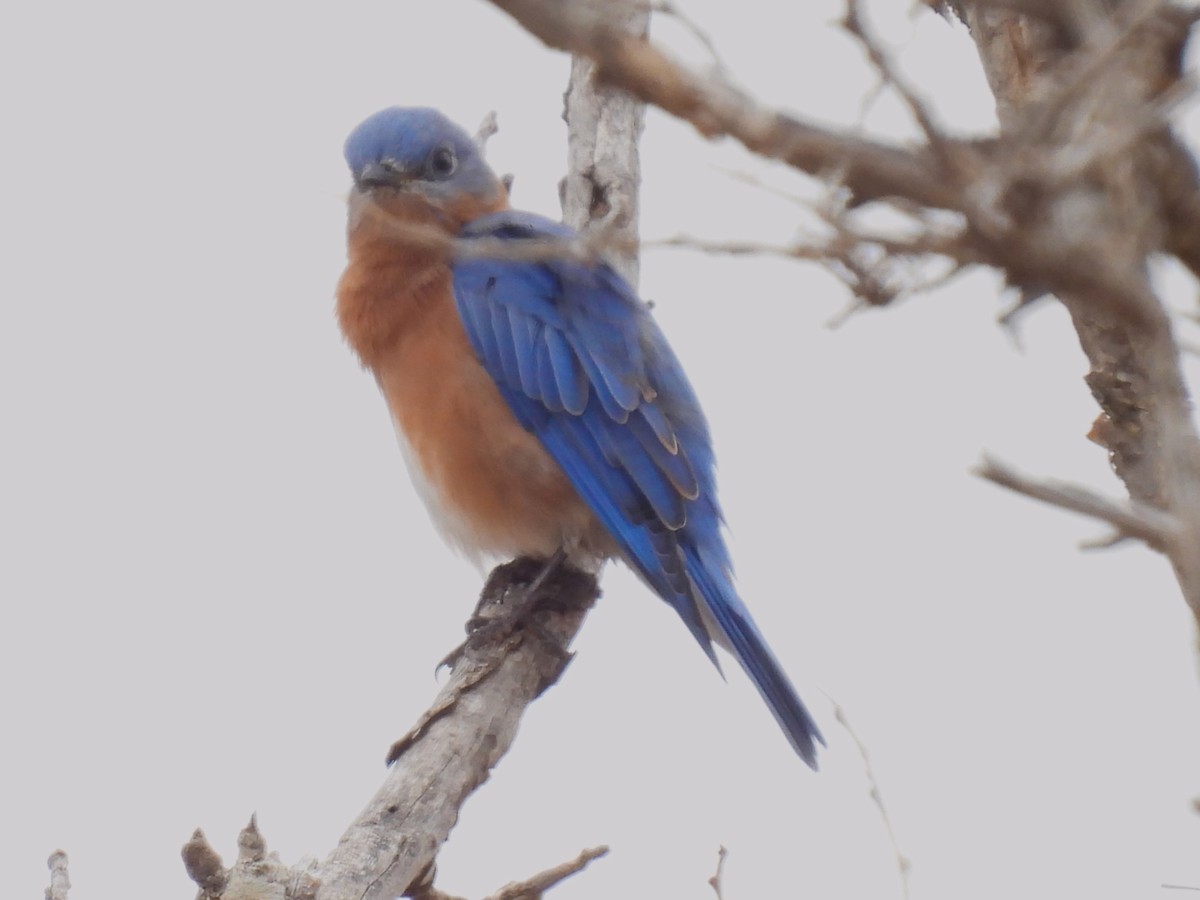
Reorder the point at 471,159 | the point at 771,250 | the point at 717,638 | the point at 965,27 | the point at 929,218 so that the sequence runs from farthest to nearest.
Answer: the point at 471,159 → the point at 717,638 → the point at 965,27 → the point at 771,250 → the point at 929,218

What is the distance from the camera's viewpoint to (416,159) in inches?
247

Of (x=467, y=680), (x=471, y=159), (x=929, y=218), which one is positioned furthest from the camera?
(x=471, y=159)

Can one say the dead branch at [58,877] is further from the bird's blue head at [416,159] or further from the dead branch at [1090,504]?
the bird's blue head at [416,159]

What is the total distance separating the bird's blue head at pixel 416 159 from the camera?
6211 mm

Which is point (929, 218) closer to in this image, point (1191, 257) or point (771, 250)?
point (771, 250)

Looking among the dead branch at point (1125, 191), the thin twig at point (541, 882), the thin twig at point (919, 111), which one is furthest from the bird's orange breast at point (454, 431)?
the thin twig at point (919, 111)

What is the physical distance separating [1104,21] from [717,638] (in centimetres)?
406

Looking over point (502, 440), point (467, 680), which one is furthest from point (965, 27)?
point (467, 680)

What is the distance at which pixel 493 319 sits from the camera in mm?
5926

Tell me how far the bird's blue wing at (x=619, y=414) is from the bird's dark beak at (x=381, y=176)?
383 mm

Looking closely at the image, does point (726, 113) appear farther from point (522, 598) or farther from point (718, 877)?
point (522, 598)

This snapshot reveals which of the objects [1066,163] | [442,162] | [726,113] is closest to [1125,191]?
[1066,163]

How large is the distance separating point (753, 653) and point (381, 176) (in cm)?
253

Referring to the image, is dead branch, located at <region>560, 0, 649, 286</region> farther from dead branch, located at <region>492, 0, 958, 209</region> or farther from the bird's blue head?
dead branch, located at <region>492, 0, 958, 209</region>
